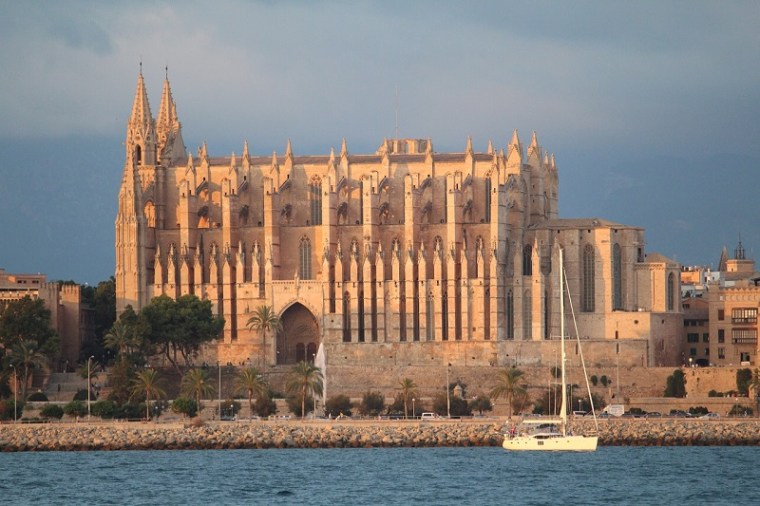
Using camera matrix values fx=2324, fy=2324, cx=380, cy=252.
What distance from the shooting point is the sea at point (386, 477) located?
86062 millimetres

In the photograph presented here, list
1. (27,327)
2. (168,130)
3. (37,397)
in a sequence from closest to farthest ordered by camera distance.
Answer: (37,397), (27,327), (168,130)

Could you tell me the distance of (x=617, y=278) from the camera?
433ft

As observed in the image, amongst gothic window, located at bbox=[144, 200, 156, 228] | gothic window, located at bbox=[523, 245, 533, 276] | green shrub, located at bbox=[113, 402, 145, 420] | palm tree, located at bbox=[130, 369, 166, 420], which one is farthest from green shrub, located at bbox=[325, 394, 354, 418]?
gothic window, located at bbox=[144, 200, 156, 228]

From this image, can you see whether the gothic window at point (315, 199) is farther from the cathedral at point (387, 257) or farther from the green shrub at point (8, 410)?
the green shrub at point (8, 410)

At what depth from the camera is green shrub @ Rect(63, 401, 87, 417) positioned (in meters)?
117

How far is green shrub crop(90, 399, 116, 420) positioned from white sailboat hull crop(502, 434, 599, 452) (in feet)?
76.7

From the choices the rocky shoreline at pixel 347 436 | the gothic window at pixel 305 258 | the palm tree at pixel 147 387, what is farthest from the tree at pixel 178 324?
the rocky shoreline at pixel 347 436

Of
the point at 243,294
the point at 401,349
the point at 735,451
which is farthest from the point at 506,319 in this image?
the point at 735,451

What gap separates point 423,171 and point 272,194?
9178mm

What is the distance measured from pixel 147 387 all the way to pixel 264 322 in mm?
16521

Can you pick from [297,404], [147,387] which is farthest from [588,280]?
[147,387]

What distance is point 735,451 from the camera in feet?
339

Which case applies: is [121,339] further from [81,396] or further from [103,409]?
[103,409]

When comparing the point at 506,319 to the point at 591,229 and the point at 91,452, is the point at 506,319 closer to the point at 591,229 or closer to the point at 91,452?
the point at 591,229
